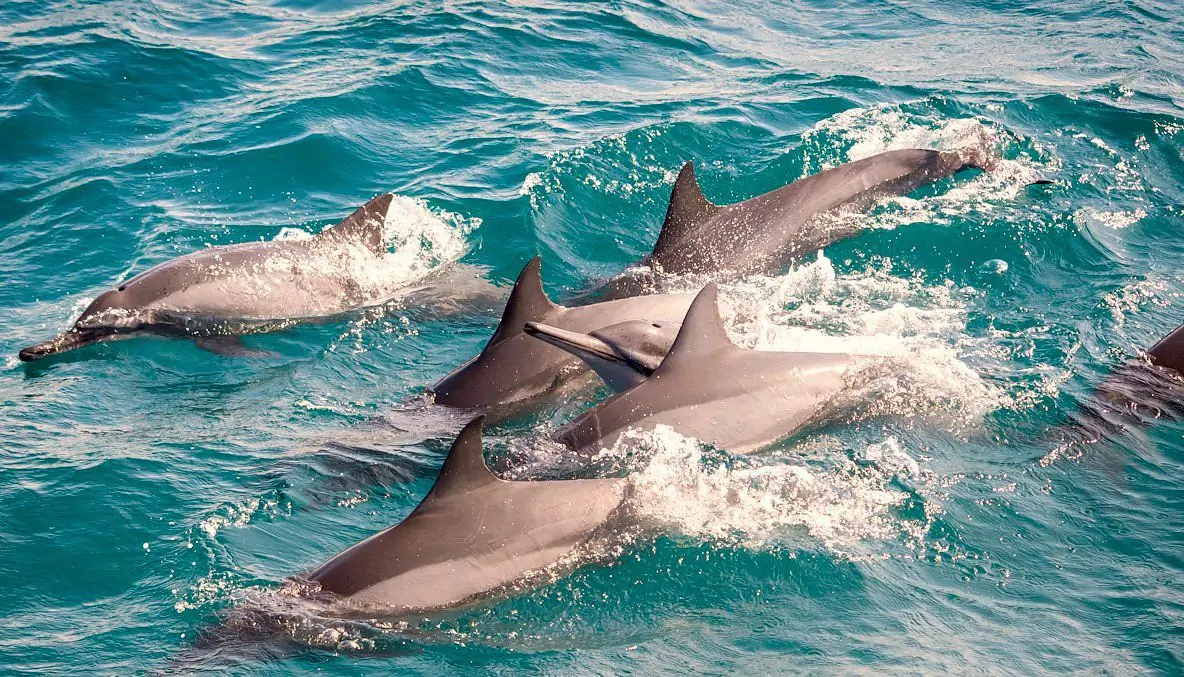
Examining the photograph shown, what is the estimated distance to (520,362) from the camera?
31.1ft

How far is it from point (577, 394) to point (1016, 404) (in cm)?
372

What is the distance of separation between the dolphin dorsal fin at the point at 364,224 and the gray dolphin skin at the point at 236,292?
11mm

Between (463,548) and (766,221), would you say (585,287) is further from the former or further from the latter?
(463,548)

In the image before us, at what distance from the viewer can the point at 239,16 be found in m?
22.2

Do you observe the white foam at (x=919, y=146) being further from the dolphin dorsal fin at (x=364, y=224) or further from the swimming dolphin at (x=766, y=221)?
the dolphin dorsal fin at (x=364, y=224)

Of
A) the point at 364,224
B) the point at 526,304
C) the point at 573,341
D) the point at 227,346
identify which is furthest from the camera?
the point at 364,224

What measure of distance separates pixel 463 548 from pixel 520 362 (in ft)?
9.59

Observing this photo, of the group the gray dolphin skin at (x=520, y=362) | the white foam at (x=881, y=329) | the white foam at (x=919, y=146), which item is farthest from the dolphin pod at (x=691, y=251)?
the white foam at (x=881, y=329)

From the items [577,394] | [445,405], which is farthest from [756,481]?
[445,405]

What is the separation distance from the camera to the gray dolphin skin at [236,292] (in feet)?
35.9

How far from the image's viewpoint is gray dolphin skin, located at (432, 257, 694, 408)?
938 centimetres

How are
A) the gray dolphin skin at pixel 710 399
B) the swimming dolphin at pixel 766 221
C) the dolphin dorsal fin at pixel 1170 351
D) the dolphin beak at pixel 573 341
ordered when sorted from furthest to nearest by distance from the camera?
1. the swimming dolphin at pixel 766 221
2. the dolphin dorsal fin at pixel 1170 351
3. the gray dolphin skin at pixel 710 399
4. the dolphin beak at pixel 573 341

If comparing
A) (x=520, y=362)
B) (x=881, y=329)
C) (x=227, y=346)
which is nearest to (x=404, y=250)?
(x=227, y=346)

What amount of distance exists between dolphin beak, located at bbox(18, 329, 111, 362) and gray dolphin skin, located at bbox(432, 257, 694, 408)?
151 inches
